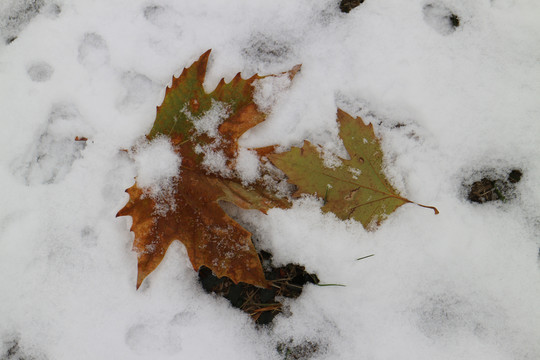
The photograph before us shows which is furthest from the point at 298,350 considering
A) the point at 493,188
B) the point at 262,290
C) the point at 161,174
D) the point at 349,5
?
the point at 349,5

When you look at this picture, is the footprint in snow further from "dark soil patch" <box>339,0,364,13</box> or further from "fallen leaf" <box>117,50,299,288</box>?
"dark soil patch" <box>339,0,364,13</box>

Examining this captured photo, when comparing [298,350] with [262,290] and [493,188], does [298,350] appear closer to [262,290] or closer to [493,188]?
[262,290]

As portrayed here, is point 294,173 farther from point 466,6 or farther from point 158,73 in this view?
point 466,6

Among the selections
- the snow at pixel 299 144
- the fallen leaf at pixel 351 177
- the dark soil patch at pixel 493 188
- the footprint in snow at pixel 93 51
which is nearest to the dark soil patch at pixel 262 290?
the snow at pixel 299 144

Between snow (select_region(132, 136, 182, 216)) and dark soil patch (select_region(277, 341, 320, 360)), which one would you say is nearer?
snow (select_region(132, 136, 182, 216))

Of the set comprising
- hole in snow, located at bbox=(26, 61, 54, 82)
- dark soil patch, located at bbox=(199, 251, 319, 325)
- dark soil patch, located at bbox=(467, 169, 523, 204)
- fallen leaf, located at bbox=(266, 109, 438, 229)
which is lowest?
dark soil patch, located at bbox=(199, 251, 319, 325)

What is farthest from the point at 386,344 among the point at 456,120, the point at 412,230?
the point at 456,120

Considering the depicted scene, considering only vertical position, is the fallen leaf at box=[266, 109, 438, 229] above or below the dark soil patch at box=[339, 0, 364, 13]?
below

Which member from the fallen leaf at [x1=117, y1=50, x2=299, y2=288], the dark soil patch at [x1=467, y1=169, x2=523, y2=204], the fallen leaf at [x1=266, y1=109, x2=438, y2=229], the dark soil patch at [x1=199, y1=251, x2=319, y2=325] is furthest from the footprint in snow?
the dark soil patch at [x1=467, y1=169, x2=523, y2=204]
